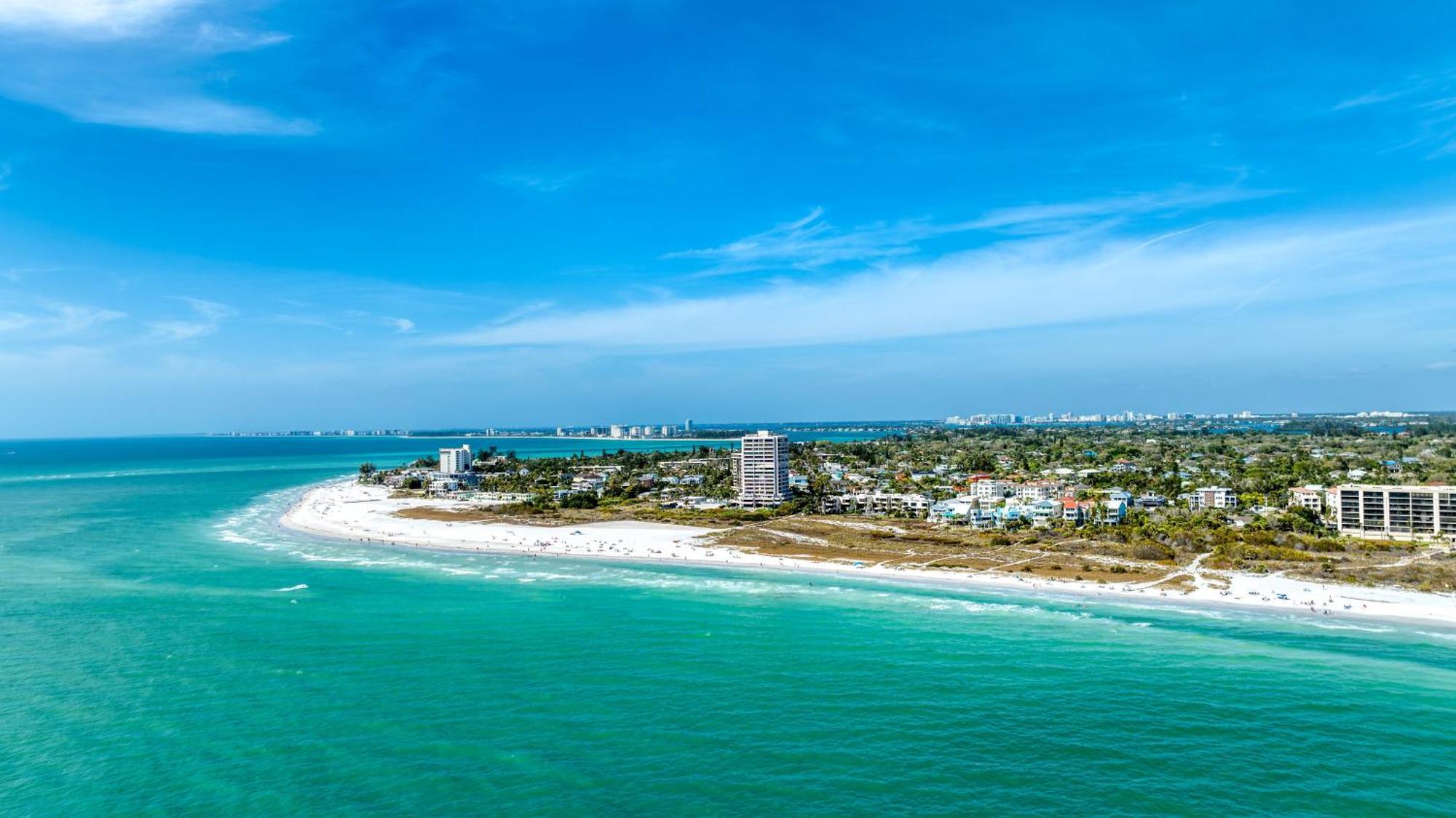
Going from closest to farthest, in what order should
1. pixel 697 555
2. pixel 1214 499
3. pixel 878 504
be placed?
pixel 697 555, pixel 1214 499, pixel 878 504

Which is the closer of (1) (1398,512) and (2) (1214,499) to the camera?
(1) (1398,512)

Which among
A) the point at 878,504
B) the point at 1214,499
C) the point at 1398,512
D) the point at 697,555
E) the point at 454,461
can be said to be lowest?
the point at 697,555

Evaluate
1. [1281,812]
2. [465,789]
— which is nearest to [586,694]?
[465,789]

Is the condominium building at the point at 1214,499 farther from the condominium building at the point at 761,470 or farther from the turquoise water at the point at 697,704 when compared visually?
the turquoise water at the point at 697,704

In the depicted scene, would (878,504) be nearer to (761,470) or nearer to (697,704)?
(761,470)

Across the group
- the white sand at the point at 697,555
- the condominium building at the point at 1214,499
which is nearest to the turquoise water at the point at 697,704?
the white sand at the point at 697,555

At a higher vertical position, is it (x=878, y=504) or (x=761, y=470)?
(x=761, y=470)

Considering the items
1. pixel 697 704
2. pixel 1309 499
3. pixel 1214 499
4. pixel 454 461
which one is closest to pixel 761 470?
pixel 1214 499
